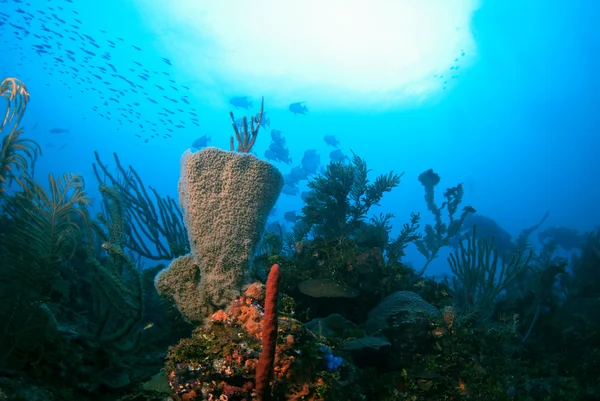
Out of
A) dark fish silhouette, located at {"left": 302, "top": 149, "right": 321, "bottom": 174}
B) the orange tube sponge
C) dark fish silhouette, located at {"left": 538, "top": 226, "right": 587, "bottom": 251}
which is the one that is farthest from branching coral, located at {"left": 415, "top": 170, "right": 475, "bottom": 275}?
dark fish silhouette, located at {"left": 538, "top": 226, "right": 587, "bottom": 251}

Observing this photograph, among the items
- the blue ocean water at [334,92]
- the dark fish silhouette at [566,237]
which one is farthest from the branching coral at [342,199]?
the dark fish silhouette at [566,237]

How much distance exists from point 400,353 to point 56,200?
200 inches

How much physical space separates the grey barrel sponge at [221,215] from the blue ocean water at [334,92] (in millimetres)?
4911

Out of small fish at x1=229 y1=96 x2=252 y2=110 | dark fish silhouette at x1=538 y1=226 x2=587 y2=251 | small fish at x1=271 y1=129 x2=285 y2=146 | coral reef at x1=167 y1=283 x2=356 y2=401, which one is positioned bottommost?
coral reef at x1=167 y1=283 x2=356 y2=401

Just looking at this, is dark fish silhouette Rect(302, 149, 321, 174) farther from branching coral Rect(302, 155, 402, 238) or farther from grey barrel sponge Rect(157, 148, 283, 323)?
grey barrel sponge Rect(157, 148, 283, 323)

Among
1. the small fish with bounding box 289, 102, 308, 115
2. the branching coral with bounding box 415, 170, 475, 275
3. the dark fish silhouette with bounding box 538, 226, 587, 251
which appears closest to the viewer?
the branching coral with bounding box 415, 170, 475, 275

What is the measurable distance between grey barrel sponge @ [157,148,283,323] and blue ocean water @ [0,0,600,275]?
4911mm

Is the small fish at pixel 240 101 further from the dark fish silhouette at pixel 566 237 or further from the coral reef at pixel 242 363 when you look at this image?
the dark fish silhouette at pixel 566 237

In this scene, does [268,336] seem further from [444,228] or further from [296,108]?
[296,108]

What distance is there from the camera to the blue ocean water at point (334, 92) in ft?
120

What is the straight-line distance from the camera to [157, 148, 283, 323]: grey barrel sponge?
328cm

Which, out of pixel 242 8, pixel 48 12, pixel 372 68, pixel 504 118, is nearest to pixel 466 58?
pixel 372 68

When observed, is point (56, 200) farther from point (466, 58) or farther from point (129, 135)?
point (129, 135)

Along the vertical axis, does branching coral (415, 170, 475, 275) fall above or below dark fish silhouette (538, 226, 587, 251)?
below
